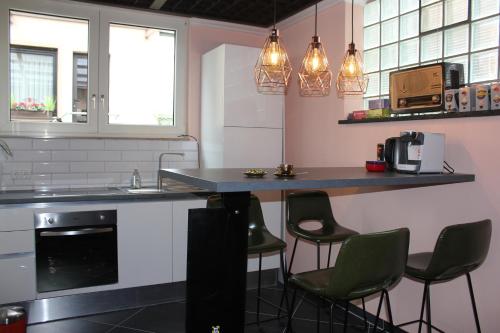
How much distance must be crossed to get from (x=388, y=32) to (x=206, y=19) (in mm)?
1847

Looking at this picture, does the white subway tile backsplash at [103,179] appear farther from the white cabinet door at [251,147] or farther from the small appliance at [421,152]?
the small appliance at [421,152]

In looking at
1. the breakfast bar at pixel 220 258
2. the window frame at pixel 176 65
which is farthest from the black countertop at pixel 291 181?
the window frame at pixel 176 65

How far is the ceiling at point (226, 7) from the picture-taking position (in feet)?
13.0

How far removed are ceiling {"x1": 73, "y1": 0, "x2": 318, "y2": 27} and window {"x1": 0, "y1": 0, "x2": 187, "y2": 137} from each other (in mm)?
127

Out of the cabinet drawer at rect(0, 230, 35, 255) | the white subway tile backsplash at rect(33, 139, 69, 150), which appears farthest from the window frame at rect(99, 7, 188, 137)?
the cabinet drawer at rect(0, 230, 35, 255)

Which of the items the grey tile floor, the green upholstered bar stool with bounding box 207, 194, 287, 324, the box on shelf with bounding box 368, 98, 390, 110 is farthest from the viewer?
the box on shelf with bounding box 368, 98, 390, 110

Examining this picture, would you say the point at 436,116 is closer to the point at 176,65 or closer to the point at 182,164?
the point at 182,164

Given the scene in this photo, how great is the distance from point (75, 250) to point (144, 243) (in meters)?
0.53

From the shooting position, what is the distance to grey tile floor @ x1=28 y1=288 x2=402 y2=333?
10.7 feet

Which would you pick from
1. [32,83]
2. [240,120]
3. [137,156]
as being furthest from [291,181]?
[32,83]

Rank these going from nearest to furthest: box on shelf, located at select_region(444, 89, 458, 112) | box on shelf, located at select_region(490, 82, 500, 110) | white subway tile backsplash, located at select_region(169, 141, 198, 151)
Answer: box on shelf, located at select_region(490, 82, 500, 110)
box on shelf, located at select_region(444, 89, 458, 112)
white subway tile backsplash, located at select_region(169, 141, 198, 151)

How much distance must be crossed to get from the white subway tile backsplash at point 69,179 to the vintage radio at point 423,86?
106 inches

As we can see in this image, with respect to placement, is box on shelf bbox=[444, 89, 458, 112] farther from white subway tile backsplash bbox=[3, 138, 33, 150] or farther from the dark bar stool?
white subway tile backsplash bbox=[3, 138, 33, 150]

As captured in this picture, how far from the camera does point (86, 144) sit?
13.1 feet
